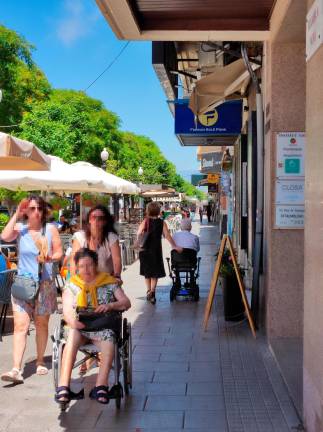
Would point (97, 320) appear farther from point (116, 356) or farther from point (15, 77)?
point (15, 77)

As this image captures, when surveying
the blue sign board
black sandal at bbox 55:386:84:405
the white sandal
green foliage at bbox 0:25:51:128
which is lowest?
the white sandal

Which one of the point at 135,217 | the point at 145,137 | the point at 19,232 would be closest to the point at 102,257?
the point at 19,232

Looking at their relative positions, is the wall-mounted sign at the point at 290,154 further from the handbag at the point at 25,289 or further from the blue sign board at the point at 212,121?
the blue sign board at the point at 212,121

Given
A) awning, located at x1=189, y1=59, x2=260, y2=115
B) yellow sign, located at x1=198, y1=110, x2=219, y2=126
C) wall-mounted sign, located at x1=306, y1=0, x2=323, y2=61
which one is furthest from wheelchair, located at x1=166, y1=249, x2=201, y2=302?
wall-mounted sign, located at x1=306, y1=0, x2=323, y2=61

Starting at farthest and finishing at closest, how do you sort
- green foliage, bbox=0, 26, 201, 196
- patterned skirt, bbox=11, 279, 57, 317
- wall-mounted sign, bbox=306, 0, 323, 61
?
green foliage, bbox=0, 26, 201, 196, patterned skirt, bbox=11, 279, 57, 317, wall-mounted sign, bbox=306, 0, 323, 61

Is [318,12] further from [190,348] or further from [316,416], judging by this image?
[190,348]

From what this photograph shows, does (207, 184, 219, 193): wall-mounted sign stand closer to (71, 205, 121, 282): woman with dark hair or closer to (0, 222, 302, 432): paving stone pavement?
(0, 222, 302, 432): paving stone pavement

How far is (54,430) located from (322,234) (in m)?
2.37

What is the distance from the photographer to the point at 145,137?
10856cm

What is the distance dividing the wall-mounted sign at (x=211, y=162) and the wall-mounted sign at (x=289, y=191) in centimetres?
1773

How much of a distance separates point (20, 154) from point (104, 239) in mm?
2020

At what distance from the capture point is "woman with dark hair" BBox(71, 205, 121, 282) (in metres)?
5.95

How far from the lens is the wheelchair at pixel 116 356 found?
488 cm

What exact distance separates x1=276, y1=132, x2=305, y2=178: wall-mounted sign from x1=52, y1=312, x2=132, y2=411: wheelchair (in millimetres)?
2676
